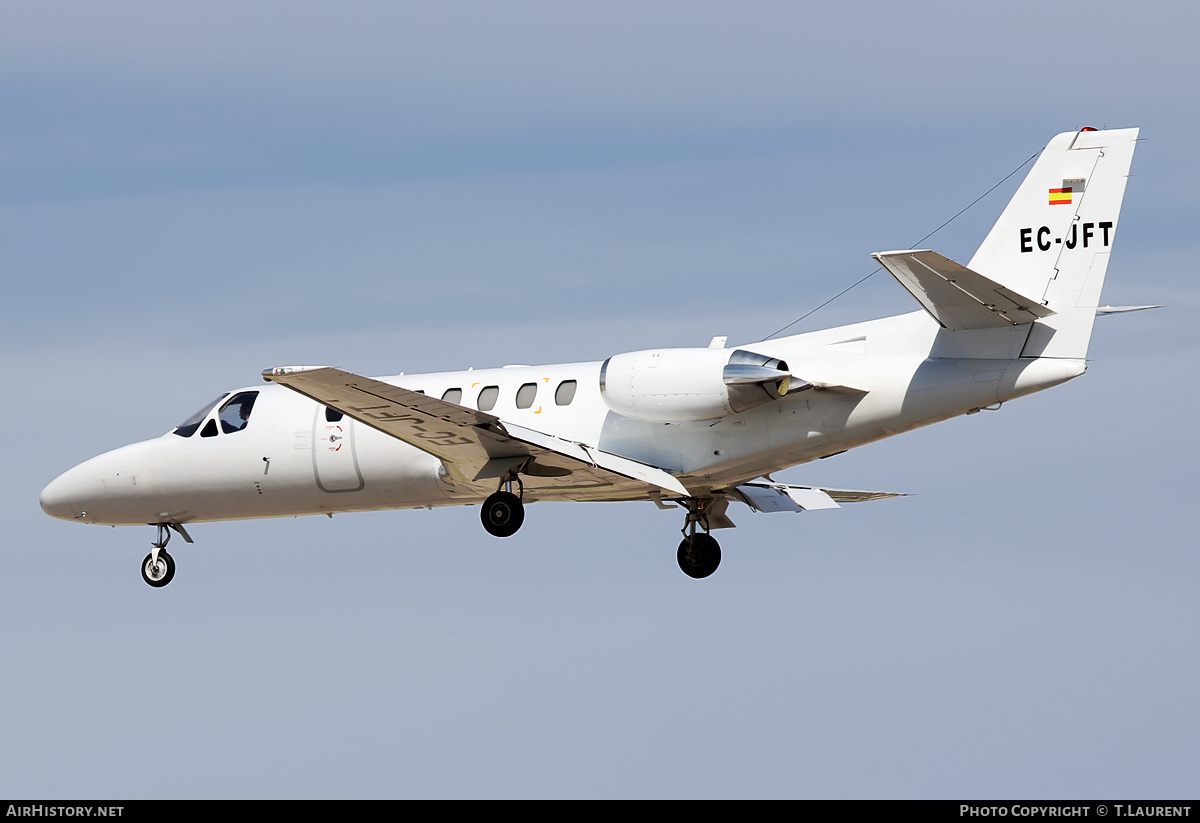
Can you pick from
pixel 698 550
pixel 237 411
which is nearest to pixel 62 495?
pixel 237 411

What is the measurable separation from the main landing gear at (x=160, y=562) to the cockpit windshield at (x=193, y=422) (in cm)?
165

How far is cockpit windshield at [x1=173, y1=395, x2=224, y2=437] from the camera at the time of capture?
27.7 metres

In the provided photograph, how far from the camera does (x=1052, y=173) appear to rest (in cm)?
2297

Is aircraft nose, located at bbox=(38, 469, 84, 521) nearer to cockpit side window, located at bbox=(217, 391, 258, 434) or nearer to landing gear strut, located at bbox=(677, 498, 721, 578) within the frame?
cockpit side window, located at bbox=(217, 391, 258, 434)

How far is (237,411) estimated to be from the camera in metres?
27.4

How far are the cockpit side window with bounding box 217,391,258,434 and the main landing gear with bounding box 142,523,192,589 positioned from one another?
84.1 inches

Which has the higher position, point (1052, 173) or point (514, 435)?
point (1052, 173)

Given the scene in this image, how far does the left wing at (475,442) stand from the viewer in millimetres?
22578

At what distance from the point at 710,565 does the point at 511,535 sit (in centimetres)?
438

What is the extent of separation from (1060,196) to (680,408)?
597cm

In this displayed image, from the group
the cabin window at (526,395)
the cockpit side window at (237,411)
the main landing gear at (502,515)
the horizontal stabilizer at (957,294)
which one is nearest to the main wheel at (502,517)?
the main landing gear at (502,515)
